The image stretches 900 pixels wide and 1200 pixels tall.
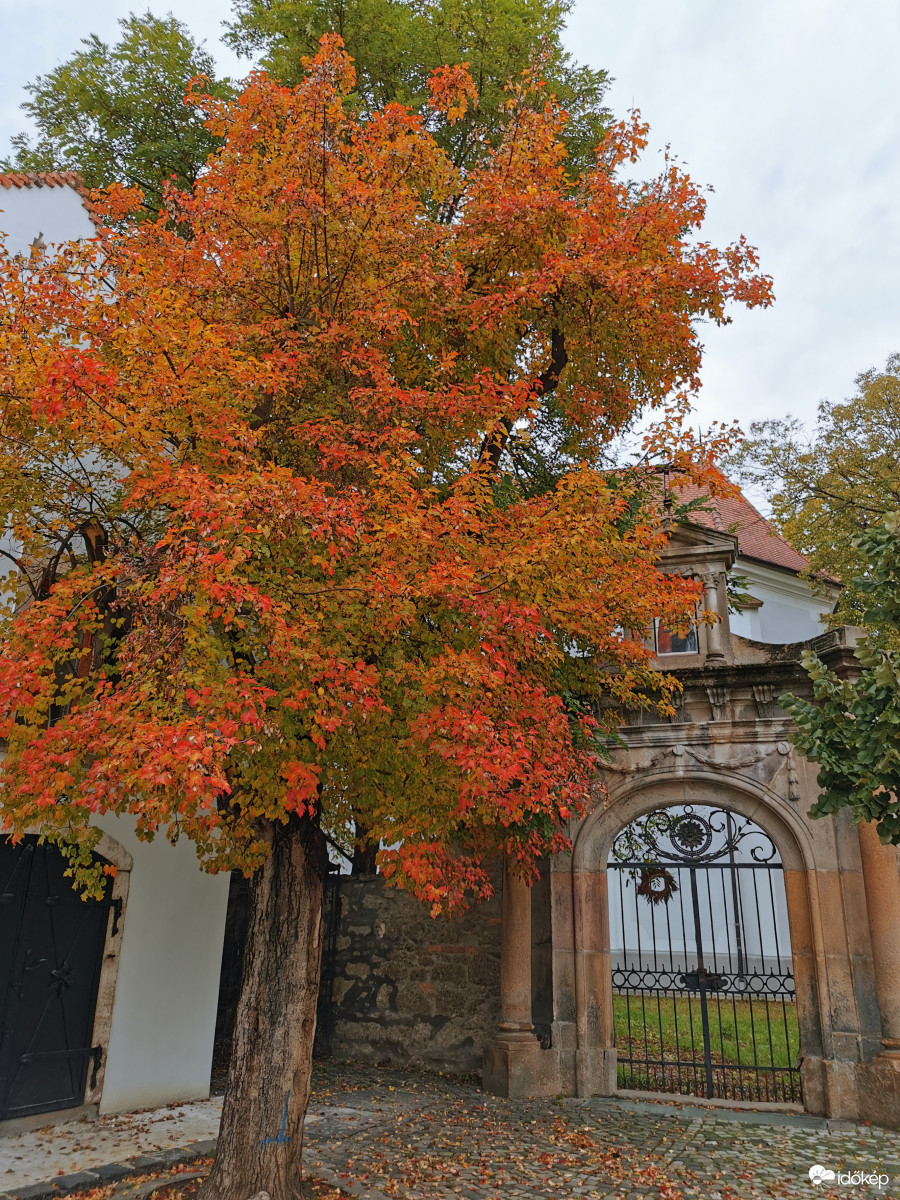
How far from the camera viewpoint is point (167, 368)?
18.8ft

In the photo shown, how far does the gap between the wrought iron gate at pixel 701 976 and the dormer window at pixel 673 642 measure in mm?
1879

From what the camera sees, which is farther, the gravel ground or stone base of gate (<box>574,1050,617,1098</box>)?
stone base of gate (<box>574,1050,617,1098</box>)

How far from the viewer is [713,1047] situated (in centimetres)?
1231

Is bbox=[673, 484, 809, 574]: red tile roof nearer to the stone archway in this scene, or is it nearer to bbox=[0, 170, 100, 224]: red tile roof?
the stone archway

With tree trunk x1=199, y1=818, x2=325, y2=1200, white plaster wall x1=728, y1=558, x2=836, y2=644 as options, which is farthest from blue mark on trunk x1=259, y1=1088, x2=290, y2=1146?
white plaster wall x1=728, y1=558, x2=836, y2=644

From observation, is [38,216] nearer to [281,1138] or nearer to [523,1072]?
[281,1138]

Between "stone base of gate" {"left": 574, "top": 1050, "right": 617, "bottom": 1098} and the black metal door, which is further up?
the black metal door

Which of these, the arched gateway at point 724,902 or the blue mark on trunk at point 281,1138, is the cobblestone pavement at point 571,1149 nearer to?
the arched gateway at point 724,902

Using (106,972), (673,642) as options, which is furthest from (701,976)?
(106,972)

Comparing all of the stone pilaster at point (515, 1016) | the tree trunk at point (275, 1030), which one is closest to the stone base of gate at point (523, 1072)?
the stone pilaster at point (515, 1016)

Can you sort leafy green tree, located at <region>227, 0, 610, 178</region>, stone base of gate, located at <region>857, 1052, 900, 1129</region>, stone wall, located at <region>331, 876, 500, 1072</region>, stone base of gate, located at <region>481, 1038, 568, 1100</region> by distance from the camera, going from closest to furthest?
stone base of gate, located at <region>857, 1052, 900, 1129</region> < stone base of gate, located at <region>481, 1038, 568, 1100</region> < stone wall, located at <region>331, 876, 500, 1072</region> < leafy green tree, located at <region>227, 0, 610, 178</region>

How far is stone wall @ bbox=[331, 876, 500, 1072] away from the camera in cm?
997

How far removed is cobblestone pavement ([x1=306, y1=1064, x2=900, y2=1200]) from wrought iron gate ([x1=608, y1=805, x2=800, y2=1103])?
82 centimetres

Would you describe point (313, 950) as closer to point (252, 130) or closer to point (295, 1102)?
point (295, 1102)
